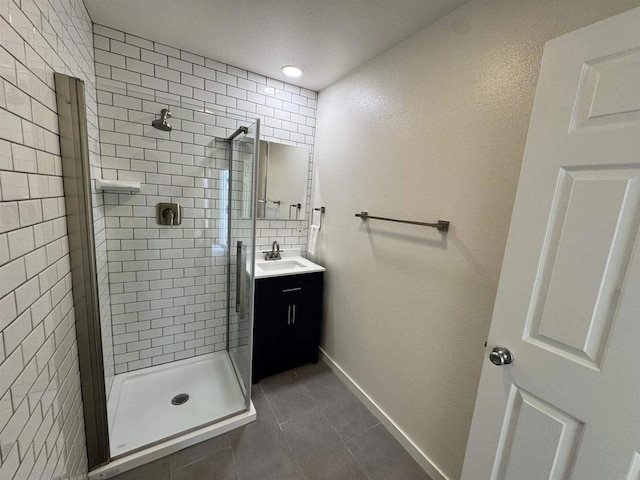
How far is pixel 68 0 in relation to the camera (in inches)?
47.0

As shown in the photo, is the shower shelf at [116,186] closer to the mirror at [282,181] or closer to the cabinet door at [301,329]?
the mirror at [282,181]

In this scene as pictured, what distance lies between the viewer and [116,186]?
5.42ft

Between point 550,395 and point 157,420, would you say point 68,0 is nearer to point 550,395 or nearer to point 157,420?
point 157,420

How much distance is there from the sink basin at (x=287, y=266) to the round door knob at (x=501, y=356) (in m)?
1.44

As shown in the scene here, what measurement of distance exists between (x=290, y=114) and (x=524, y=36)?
1.72m

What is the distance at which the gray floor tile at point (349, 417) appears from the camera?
175cm

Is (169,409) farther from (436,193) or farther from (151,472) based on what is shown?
(436,193)

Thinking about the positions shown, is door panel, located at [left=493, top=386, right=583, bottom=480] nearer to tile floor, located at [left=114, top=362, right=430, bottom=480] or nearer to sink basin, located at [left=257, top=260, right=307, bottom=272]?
tile floor, located at [left=114, top=362, right=430, bottom=480]

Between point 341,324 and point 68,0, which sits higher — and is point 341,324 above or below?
below

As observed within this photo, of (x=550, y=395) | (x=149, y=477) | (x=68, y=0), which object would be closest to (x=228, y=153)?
(x=68, y=0)

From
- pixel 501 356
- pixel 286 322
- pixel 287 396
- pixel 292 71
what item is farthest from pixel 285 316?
pixel 292 71

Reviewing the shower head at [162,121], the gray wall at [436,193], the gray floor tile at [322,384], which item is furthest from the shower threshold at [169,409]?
the shower head at [162,121]

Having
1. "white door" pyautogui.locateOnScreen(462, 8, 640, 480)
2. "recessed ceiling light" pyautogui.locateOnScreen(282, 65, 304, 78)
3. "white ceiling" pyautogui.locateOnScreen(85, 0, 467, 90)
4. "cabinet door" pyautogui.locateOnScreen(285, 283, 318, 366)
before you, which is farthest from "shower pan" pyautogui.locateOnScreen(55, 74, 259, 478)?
"white door" pyautogui.locateOnScreen(462, 8, 640, 480)

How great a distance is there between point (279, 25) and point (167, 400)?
2.53 m
